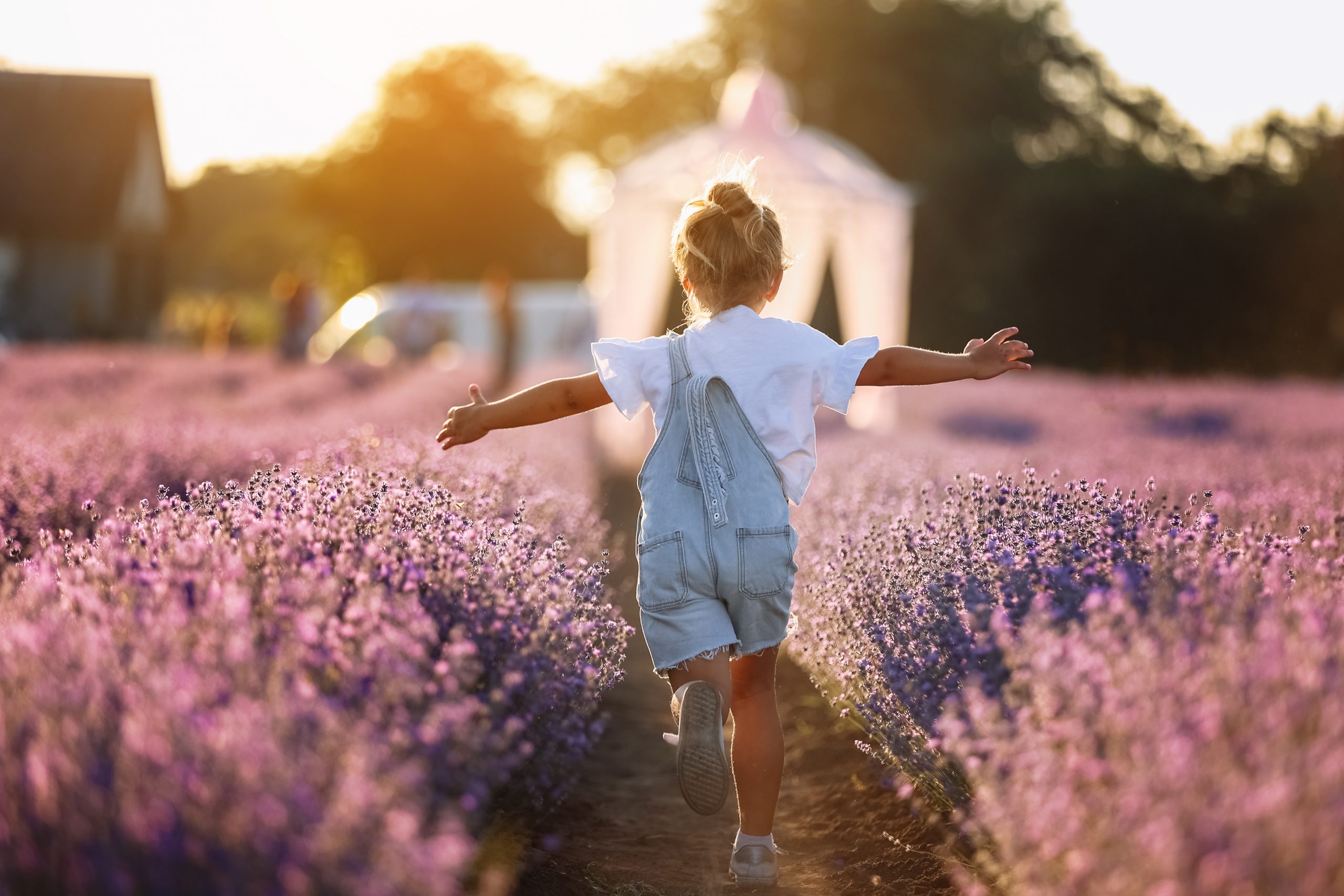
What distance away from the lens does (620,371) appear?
313cm

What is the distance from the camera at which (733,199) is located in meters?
3.14

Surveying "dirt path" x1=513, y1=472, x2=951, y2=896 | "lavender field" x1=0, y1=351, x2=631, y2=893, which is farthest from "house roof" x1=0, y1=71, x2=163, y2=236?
"dirt path" x1=513, y1=472, x2=951, y2=896

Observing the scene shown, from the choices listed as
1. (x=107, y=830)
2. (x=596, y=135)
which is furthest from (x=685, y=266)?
(x=596, y=135)

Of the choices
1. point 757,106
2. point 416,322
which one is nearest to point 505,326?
point 416,322

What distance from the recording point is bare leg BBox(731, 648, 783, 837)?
10.0ft

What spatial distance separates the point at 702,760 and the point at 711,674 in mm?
249

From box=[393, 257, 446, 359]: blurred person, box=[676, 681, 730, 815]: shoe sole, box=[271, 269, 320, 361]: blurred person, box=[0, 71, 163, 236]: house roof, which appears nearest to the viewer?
box=[676, 681, 730, 815]: shoe sole

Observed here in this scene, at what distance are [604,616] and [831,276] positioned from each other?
88.9 feet

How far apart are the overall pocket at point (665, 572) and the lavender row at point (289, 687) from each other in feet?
0.73

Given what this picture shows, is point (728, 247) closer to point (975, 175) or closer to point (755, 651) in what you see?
point (755, 651)

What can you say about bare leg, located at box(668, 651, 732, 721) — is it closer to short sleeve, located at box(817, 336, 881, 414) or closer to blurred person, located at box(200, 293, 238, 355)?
short sleeve, located at box(817, 336, 881, 414)

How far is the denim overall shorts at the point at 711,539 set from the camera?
298 cm

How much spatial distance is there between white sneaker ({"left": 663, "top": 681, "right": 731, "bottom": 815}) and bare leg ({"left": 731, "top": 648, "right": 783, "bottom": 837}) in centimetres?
22

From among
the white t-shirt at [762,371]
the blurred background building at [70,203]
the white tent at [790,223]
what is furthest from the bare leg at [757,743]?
the blurred background building at [70,203]
